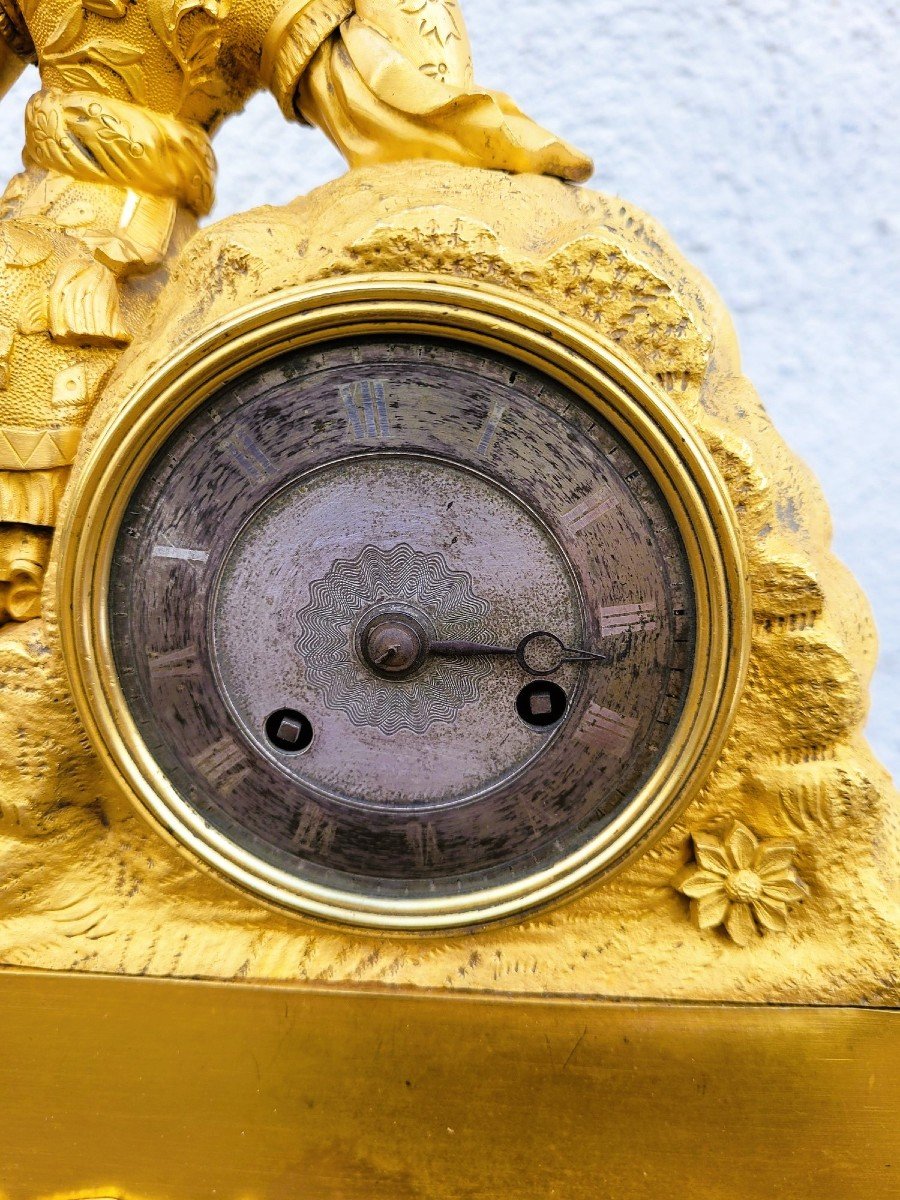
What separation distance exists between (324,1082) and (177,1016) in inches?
8.2

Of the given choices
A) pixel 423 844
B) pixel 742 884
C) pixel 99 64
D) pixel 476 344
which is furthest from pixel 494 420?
pixel 99 64

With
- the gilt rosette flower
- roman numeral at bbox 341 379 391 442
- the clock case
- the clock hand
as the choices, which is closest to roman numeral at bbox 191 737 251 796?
the clock case

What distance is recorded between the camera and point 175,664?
4.02 feet

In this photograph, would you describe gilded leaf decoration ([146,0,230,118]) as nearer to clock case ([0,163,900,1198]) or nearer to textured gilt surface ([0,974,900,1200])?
clock case ([0,163,900,1198])

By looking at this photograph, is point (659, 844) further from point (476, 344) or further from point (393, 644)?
point (476, 344)

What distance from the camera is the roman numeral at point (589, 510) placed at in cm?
119

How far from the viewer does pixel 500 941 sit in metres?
1.34

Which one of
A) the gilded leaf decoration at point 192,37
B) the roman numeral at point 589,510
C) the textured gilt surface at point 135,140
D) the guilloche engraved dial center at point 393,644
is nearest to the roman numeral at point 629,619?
the roman numeral at point 589,510

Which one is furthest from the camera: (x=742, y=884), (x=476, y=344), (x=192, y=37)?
(x=192, y=37)

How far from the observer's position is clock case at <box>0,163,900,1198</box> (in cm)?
123

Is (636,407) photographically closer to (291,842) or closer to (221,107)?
(291,842)

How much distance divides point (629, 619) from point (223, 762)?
1.72 feet

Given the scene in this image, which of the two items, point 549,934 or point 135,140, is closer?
point 549,934

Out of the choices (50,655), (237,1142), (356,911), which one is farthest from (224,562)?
(237,1142)
